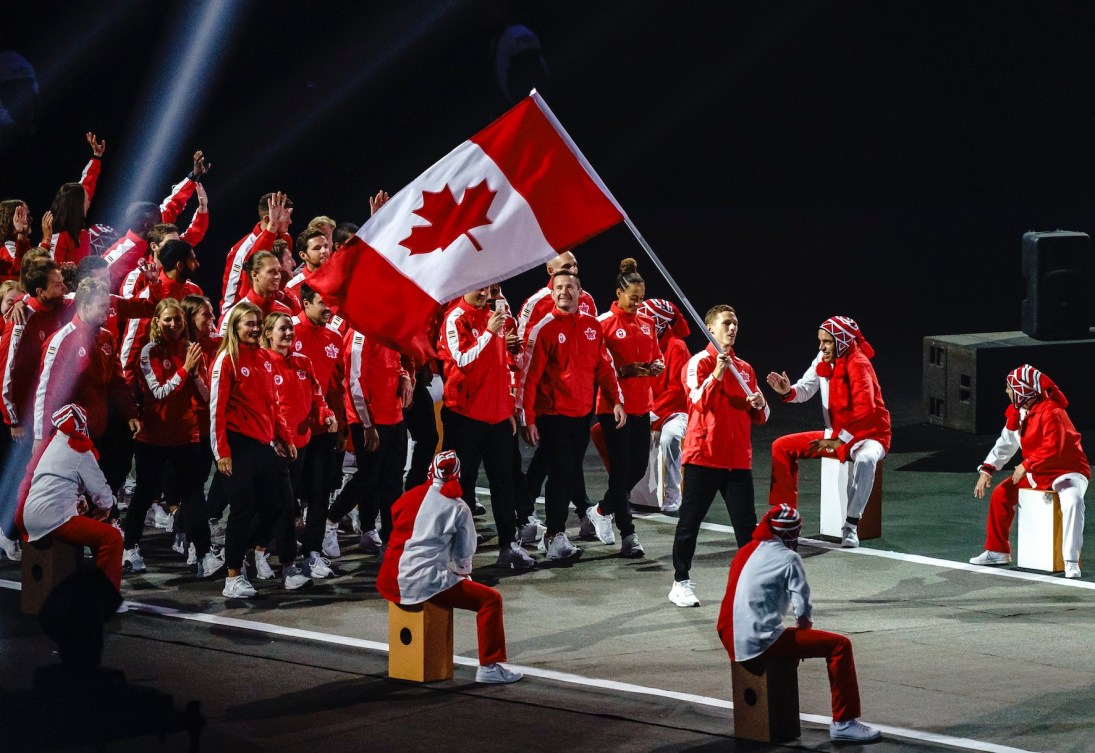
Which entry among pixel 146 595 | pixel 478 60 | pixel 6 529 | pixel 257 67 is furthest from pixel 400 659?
pixel 478 60

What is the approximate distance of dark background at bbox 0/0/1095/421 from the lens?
22.8 metres

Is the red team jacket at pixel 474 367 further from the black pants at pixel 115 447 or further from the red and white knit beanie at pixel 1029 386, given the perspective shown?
the red and white knit beanie at pixel 1029 386

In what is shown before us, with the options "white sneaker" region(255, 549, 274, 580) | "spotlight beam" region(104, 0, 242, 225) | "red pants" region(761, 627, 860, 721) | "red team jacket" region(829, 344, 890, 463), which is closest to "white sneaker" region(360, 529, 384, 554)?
"white sneaker" region(255, 549, 274, 580)

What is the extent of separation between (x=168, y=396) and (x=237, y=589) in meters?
1.45

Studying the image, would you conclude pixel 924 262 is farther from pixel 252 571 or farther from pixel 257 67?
pixel 252 571

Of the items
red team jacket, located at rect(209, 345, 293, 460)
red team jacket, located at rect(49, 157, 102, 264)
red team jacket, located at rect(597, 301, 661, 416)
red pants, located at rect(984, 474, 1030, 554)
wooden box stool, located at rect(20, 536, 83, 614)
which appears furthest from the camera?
red team jacket, located at rect(49, 157, 102, 264)

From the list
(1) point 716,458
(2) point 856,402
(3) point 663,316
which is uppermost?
(3) point 663,316

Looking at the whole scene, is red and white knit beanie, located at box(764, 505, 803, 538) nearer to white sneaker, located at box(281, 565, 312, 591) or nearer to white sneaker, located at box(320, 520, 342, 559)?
white sneaker, located at box(281, 565, 312, 591)

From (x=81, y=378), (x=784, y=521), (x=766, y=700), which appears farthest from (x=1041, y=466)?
(x=81, y=378)

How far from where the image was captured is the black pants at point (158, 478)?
1090 centimetres

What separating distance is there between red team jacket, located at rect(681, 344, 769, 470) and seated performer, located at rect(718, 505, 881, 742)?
274 cm

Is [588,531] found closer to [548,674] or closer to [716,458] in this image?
[716,458]

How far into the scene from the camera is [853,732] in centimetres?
732

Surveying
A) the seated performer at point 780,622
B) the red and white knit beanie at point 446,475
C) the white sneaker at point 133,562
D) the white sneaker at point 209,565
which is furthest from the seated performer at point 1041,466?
the white sneaker at point 133,562
